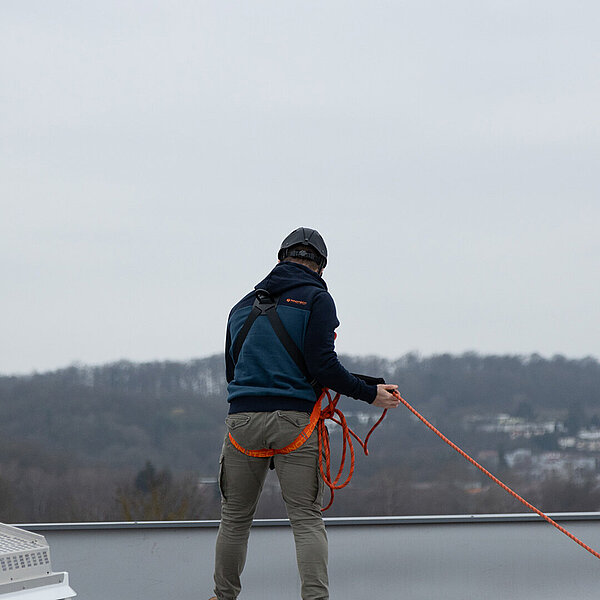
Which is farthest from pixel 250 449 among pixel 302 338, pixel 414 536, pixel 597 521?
pixel 597 521

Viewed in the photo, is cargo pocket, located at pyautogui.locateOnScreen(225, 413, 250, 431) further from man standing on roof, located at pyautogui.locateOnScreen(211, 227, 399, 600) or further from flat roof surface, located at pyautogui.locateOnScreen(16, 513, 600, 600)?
flat roof surface, located at pyautogui.locateOnScreen(16, 513, 600, 600)

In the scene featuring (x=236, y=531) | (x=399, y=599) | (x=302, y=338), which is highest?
(x=302, y=338)

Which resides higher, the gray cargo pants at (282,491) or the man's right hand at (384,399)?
the man's right hand at (384,399)

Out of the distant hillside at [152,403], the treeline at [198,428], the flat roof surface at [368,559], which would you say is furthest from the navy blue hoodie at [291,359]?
the distant hillside at [152,403]

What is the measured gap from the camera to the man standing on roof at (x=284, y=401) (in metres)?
1.96

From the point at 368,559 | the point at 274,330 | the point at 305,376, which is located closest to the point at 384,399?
the point at 305,376

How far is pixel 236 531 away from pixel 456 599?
29.5 inches

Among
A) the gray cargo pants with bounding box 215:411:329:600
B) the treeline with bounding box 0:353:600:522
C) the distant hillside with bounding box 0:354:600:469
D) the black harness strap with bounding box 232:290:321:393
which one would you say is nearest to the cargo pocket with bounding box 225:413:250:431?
the gray cargo pants with bounding box 215:411:329:600

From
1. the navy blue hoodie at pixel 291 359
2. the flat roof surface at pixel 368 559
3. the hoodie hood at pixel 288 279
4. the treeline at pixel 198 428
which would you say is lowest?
the flat roof surface at pixel 368 559

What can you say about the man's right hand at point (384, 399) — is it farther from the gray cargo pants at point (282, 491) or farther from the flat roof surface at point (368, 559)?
the flat roof surface at point (368, 559)

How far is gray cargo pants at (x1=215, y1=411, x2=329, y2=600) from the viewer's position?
1.95 metres

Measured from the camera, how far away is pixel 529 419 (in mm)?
4270

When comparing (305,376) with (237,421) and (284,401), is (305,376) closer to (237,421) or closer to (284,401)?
(284,401)

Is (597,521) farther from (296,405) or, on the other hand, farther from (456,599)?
(296,405)
